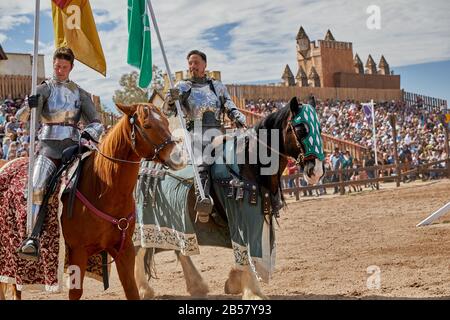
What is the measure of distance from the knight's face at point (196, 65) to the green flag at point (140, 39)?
462mm

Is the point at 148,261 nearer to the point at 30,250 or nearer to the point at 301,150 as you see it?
the point at 30,250

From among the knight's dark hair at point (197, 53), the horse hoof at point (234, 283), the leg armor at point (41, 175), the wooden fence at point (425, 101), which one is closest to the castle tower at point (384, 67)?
the wooden fence at point (425, 101)

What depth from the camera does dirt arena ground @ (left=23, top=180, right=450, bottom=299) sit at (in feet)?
23.3

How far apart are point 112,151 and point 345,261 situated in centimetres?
434

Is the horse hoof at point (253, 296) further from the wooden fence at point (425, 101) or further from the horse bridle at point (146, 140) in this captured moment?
the wooden fence at point (425, 101)

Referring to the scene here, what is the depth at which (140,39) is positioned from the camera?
7.15 metres

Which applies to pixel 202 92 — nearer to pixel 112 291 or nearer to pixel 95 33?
pixel 95 33

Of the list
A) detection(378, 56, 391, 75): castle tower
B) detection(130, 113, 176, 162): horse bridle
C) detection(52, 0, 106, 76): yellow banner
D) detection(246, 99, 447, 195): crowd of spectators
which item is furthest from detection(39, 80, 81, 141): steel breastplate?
detection(378, 56, 391, 75): castle tower

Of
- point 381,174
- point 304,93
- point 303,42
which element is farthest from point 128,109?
point 303,42

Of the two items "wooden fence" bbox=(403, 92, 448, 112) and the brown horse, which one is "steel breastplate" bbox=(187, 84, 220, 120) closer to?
the brown horse

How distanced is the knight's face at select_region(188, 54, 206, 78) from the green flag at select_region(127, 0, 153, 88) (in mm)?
462

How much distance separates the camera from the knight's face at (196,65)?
7.24 m

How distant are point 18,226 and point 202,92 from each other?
241cm

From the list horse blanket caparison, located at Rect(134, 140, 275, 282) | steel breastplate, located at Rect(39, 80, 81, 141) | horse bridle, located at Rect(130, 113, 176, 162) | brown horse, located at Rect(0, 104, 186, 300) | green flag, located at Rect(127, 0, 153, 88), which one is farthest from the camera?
green flag, located at Rect(127, 0, 153, 88)
